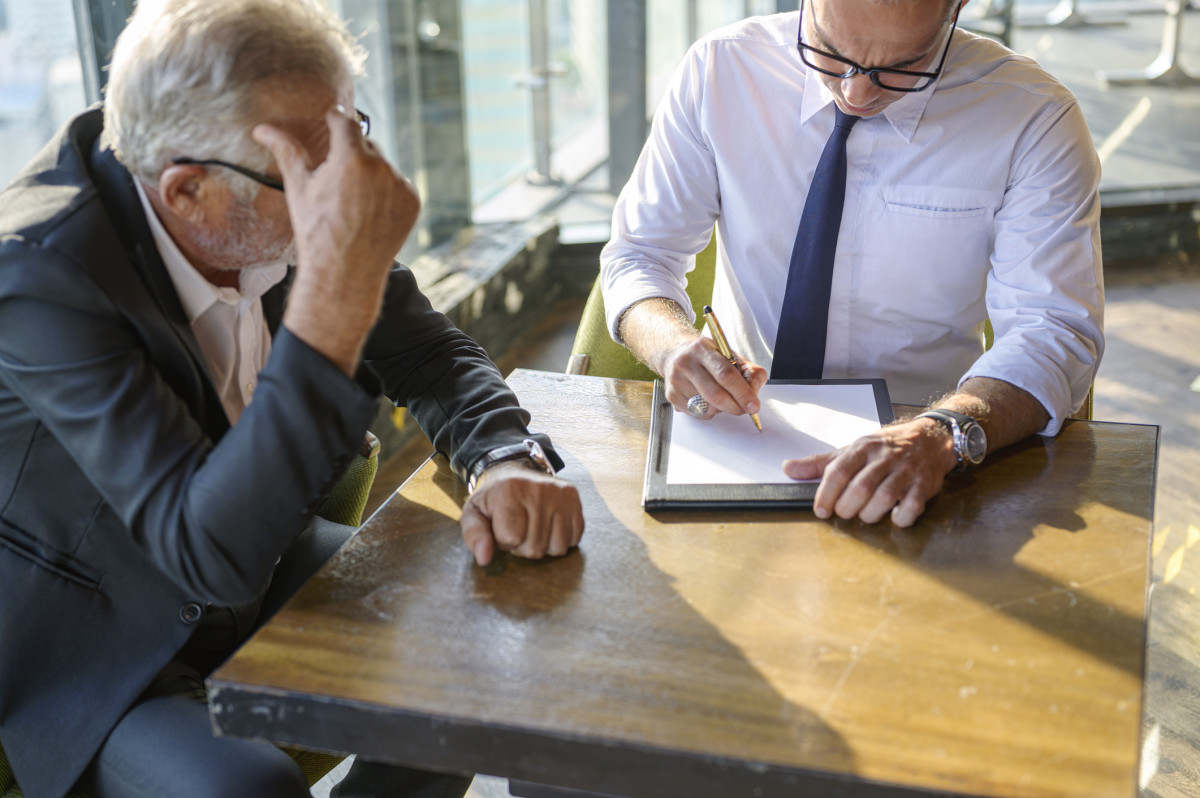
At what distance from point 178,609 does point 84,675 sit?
0.13 meters

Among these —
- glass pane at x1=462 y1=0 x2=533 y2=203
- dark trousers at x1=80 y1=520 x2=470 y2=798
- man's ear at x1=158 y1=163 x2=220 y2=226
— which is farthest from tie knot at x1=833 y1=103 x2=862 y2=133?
glass pane at x1=462 y1=0 x2=533 y2=203

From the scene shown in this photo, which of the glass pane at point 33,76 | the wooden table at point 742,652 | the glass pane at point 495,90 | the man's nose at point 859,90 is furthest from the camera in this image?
the glass pane at point 495,90

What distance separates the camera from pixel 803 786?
865 millimetres

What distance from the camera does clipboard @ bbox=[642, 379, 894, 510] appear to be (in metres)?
1.28

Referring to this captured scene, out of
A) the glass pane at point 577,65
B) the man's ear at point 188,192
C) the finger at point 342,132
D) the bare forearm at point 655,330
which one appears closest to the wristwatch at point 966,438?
the bare forearm at point 655,330

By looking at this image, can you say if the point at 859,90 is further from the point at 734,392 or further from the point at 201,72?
the point at 201,72

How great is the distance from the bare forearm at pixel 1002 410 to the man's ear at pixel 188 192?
1.01 m

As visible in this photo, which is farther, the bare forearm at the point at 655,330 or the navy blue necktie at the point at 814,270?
the navy blue necktie at the point at 814,270

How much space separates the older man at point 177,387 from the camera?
1113mm

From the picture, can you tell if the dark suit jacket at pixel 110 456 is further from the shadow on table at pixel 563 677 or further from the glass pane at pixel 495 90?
the glass pane at pixel 495 90

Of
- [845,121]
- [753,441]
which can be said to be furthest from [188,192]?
[845,121]

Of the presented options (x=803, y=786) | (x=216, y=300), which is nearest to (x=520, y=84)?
(x=216, y=300)

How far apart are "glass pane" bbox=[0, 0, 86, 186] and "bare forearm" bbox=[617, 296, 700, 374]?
132 cm

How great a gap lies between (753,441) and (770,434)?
31 millimetres
